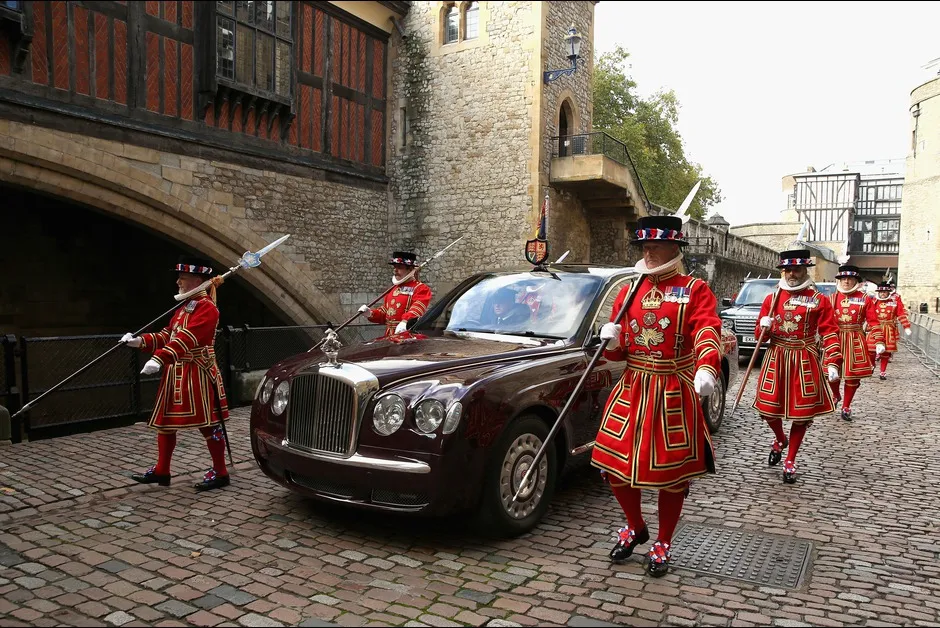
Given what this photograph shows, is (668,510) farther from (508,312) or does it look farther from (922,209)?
(922,209)

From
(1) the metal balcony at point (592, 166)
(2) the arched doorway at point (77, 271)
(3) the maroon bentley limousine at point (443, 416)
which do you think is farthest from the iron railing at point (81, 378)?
(1) the metal balcony at point (592, 166)

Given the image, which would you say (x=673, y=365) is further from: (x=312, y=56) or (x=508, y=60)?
(x=508, y=60)

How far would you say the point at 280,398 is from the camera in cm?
478

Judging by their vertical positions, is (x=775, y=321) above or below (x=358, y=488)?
above

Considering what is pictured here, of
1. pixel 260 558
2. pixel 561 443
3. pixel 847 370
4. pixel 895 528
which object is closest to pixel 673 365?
pixel 561 443

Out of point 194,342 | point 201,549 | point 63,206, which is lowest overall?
point 201,549

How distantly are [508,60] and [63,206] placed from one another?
11.5m

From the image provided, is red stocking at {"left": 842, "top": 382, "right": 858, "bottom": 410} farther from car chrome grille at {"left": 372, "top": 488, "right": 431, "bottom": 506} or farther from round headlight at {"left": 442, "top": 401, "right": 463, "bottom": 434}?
car chrome grille at {"left": 372, "top": 488, "right": 431, "bottom": 506}

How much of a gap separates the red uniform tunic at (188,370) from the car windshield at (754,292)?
14.4m

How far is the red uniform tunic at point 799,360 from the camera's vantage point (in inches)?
237

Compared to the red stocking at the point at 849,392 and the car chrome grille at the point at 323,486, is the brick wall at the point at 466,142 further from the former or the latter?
the car chrome grille at the point at 323,486

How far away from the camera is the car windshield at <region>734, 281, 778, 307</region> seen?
17188 millimetres

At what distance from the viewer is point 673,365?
391 centimetres

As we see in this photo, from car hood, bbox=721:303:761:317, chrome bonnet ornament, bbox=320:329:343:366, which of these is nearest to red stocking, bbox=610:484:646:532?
chrome bonnet ornament, bbox=320:329:343:366
